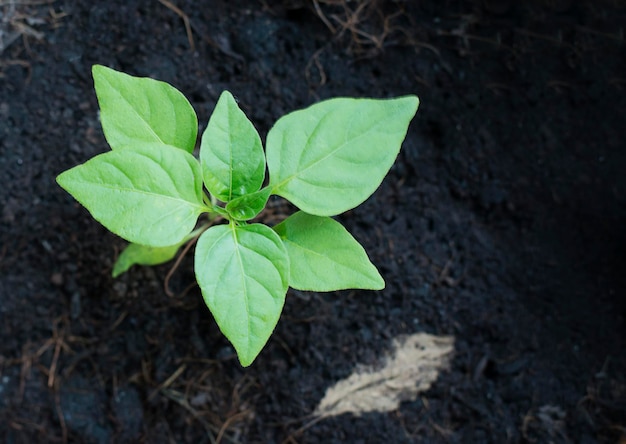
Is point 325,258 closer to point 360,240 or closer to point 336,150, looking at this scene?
point 336,150

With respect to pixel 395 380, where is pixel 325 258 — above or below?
above

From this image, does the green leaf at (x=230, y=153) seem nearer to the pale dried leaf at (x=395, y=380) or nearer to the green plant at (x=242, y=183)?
the green plant at (x=242, y=183)

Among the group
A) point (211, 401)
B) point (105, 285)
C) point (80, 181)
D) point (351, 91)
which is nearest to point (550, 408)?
point (211, 401)

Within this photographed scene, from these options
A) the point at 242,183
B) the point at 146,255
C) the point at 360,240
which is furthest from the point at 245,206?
the point at 360,240

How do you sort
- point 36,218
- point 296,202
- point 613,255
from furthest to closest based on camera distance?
point 613,255, point 36,218, point 296,202

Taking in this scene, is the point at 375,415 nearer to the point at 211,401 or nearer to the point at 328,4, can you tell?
the point at 211,401

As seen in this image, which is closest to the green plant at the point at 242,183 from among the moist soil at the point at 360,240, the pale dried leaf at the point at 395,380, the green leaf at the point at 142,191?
the green leaf at the point at 142,191
